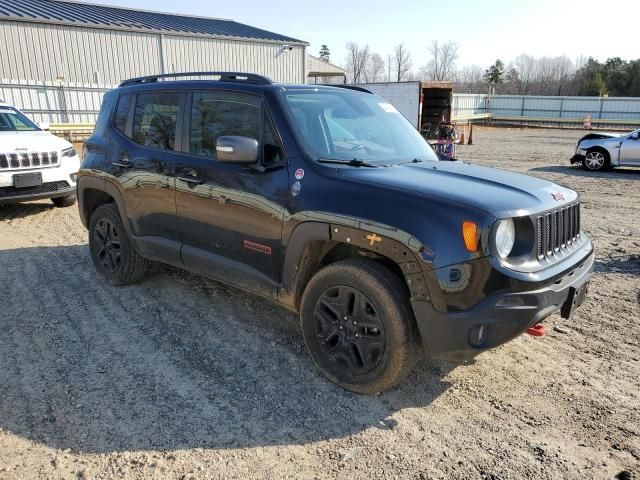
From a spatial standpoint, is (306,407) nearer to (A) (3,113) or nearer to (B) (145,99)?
(B) (145,99)

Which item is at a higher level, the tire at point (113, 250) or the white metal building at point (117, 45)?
the white metal building at point (117, 45)

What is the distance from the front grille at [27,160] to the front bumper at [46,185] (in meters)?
0.07

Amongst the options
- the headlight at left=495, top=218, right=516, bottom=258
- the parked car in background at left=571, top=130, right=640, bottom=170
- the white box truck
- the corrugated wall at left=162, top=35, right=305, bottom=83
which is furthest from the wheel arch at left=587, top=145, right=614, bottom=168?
the corrugated wall at left=162, top=35, right=305, bottom=83

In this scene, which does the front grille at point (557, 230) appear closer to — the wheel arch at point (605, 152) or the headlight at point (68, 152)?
the headlight at point (68, 152)

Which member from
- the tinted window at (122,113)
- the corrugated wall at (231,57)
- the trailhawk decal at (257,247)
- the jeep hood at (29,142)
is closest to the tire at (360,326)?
the trailhawk decal at (257,247)

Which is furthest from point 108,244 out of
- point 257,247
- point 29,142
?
point 29,142

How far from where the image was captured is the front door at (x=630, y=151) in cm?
1375

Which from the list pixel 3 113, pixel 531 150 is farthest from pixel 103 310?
pixel 531 150

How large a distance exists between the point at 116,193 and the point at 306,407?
2962mm

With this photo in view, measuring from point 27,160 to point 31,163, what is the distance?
0.08 metres

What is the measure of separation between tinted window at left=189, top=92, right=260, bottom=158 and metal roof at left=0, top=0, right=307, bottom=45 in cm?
2180

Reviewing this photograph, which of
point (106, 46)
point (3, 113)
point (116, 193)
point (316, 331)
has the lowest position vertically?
point (316, 331)

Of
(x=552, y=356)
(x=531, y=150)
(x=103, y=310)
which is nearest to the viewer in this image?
(x=552, y=356)

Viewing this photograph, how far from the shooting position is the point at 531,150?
20.2 m
